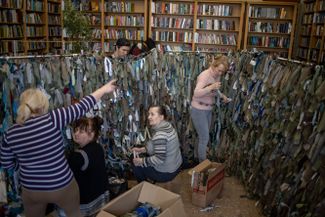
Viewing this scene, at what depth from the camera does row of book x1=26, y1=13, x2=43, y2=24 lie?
18.9ft

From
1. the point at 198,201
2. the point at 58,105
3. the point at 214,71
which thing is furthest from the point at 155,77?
the point at 198,201

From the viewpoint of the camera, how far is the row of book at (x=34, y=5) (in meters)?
5.69

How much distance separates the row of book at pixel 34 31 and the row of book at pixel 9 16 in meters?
0.37

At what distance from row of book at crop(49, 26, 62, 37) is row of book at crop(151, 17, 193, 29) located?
2207mm

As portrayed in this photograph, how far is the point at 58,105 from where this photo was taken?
2.48 metres

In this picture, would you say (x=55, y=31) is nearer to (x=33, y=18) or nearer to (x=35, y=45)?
(x=35, y=45)

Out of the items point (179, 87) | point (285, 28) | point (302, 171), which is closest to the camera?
point (302, 171)

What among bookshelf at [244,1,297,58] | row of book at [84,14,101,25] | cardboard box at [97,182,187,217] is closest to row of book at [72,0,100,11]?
row of book at [84,14,101,25]

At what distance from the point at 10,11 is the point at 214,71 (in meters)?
4.18

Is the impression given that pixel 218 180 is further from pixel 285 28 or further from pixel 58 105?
pixel 285 28

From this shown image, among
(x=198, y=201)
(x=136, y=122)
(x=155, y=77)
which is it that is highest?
(x=155, y=77)

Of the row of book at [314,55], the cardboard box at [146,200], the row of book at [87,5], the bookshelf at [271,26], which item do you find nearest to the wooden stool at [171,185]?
the cardboard box at [146,200]

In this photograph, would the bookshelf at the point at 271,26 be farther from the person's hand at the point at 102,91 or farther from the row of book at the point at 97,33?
the person's hand at the point at 102,91

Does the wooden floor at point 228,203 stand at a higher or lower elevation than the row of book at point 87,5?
lower
